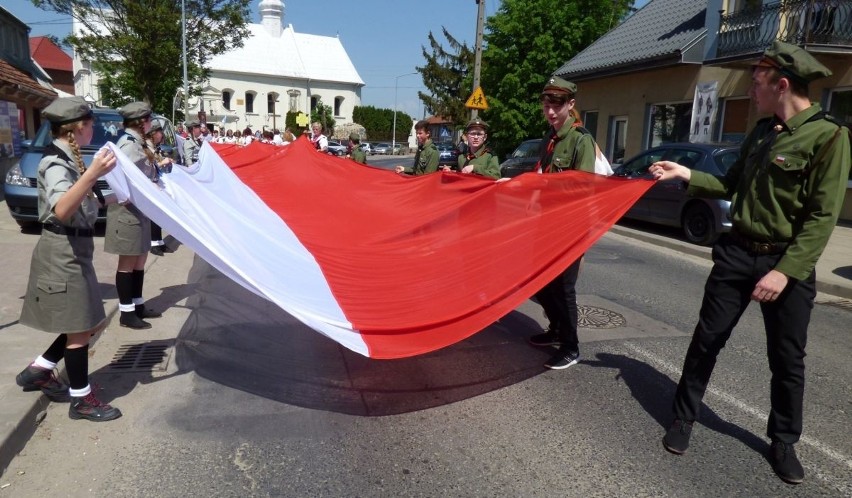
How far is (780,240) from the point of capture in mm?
3180

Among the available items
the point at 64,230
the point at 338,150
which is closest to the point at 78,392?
the point at 64,230

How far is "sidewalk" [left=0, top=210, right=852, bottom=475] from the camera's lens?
3.53 metres

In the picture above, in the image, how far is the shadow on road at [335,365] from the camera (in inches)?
164

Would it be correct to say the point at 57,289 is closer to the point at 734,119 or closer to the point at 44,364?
the point at 44,364

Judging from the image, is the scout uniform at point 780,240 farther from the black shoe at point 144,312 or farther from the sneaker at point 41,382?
the black shoe at point 144,312

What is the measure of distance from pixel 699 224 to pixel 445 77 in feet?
131

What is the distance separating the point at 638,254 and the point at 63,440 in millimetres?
8911

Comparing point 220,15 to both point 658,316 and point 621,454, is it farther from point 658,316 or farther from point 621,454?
point 621,454

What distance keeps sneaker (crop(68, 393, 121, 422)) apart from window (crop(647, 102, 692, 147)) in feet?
59.1

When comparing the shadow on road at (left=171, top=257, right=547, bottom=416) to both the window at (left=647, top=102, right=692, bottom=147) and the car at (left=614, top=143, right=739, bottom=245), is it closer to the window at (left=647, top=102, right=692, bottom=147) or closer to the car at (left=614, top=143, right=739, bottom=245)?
the car at (left=614, top=143, right=739, bottom=245)

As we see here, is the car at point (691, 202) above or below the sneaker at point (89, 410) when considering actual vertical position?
above

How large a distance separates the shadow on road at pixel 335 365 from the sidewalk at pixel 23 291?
59 centimetres

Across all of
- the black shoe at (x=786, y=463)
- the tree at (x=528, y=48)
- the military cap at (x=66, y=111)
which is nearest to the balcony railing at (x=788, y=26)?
the tree at (x=528, y=48)

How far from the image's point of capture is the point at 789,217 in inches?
124
